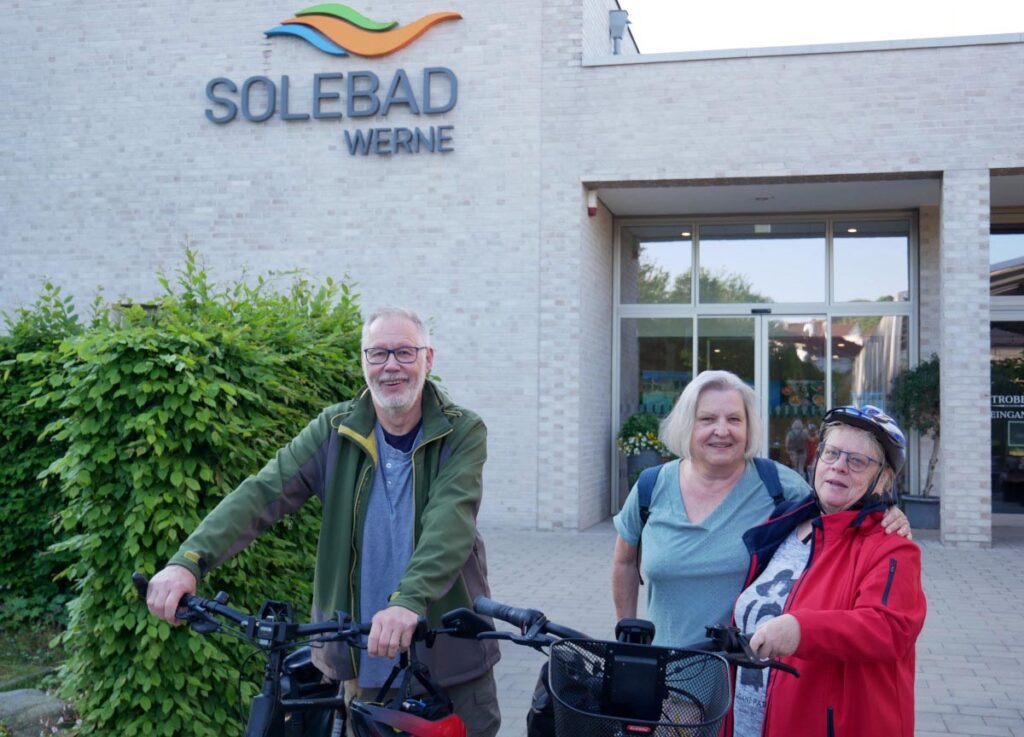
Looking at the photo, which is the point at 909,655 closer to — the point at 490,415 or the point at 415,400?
the point at 415,400

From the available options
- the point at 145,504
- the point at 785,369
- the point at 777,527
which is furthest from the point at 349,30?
the point at 777,527

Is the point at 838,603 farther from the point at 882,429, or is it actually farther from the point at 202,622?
the point at 202,622

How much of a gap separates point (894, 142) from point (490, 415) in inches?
231

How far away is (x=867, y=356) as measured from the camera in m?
14.6

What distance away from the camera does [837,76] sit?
40.2ft

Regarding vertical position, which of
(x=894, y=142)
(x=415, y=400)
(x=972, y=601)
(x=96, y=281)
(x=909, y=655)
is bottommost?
(x=972, y=601)

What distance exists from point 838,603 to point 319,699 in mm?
1404

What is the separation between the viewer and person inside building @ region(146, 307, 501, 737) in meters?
3.07

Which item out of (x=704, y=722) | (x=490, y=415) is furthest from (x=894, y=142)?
(x=704, y=722)

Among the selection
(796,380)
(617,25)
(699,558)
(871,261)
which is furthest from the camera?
(617,25)

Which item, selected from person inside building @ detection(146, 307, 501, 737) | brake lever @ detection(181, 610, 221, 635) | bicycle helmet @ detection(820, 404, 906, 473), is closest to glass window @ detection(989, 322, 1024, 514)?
bicycle helmet @ detection(820, 404, 906, 473)

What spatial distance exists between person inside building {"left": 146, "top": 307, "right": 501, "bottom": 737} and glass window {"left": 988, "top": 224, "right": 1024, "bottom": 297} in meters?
13.3

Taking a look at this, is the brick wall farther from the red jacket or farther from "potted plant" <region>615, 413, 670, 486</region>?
the red jacket

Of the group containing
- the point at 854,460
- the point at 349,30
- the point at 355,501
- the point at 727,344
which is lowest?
the point at 355,501
